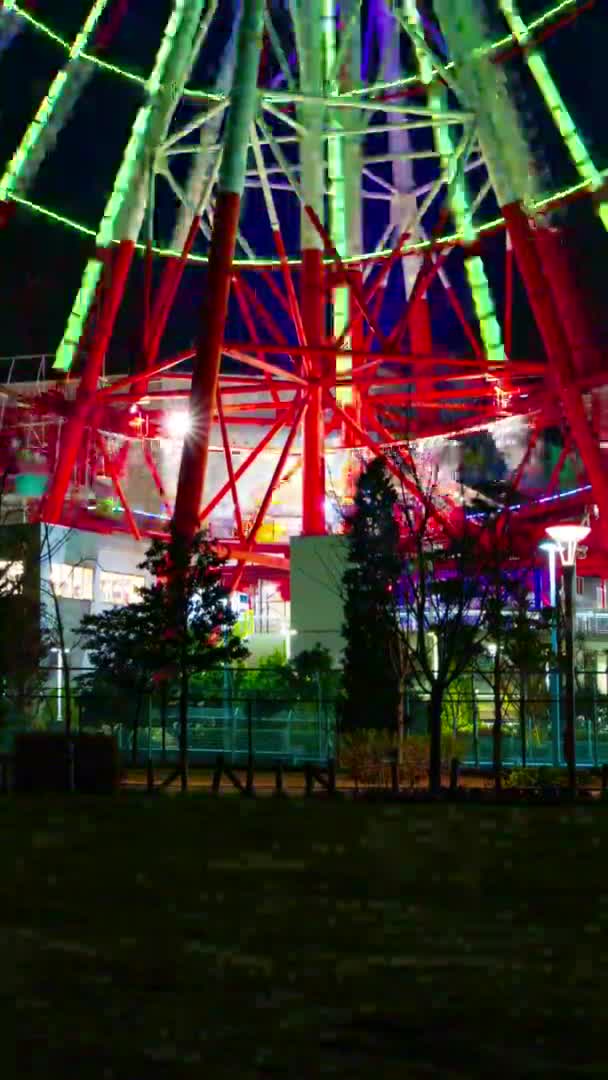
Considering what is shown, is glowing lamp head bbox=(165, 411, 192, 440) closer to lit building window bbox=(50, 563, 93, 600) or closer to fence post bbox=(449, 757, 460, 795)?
lit building window bbox=(50, 563, 93, 600)

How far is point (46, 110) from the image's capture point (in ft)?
146

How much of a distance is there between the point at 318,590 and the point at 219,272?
796cm

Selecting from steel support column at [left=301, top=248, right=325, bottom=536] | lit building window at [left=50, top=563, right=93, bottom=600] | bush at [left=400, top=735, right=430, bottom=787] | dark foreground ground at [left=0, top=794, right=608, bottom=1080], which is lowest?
dark foreground ground at [left=0, top=794, right=608, bottom=1080]

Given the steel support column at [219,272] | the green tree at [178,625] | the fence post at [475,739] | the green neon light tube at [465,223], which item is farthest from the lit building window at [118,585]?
the fence post at [475,739]

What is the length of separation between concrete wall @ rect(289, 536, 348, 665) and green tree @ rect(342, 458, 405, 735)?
15.5 ft

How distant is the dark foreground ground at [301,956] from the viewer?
6.00 meters

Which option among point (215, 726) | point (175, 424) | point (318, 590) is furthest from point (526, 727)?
point (175, 424)

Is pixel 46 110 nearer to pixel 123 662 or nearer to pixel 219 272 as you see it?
pixel 219 272

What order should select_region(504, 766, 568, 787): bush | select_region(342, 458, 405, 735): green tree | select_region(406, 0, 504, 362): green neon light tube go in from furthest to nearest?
select_region(406, 0, 504, 362): green neon light tube < select_region(342, 458, 405, 735): green tree < select_region(504, 766, 568, 787): bush

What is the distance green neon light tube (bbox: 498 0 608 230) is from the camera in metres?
40.9

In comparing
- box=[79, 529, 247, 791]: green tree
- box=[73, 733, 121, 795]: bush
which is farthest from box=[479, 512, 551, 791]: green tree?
box=[73, 733, 121, 795]: bush

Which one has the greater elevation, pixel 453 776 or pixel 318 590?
pixel 318 590

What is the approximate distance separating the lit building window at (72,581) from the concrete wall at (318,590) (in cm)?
821

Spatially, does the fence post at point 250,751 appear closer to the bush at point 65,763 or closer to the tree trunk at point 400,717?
the bush at point 65,763
